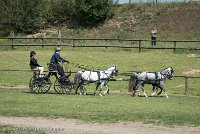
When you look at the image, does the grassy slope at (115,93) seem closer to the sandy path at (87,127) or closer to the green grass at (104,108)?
the green grass at (104,108)

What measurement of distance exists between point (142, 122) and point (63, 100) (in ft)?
18.4

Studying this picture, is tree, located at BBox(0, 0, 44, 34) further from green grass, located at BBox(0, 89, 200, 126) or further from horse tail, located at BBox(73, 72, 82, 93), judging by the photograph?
green grass, located at BBox(0, 89, 200, 126)

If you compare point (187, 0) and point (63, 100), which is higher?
point (187, 0)

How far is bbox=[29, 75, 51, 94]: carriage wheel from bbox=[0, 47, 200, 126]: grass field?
342 millimetres

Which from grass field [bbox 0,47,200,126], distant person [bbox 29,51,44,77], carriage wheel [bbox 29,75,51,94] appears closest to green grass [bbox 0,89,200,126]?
grass field [bbox 0,47,200,126]

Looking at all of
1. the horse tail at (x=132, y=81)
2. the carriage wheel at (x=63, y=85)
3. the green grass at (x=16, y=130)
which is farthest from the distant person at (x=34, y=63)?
the green grass at (x=16, y=130)

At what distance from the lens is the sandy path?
552 inches

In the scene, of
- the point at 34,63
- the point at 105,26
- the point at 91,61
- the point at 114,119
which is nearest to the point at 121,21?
the point at 105,26

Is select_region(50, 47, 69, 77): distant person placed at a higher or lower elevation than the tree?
lower

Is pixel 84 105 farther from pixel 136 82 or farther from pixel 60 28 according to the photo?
pixel 60 28

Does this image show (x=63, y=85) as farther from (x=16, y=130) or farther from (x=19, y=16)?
(x=19, y=16)

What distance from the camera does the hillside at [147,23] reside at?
5302 centimetres

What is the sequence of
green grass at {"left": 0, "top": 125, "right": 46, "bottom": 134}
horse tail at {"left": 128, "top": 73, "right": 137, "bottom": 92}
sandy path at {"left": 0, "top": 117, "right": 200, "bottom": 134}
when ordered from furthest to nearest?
horse tail at {"left": 128, "top": 73, "right": 137, "bottom": 92} → sandy path at {"left": 0, "top": 117, "right": 200, "bottom": 134} → green grass at {"left": 0, "top": 125, "right": 46, "bottom": 134}

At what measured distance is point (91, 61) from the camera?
3494 cm
